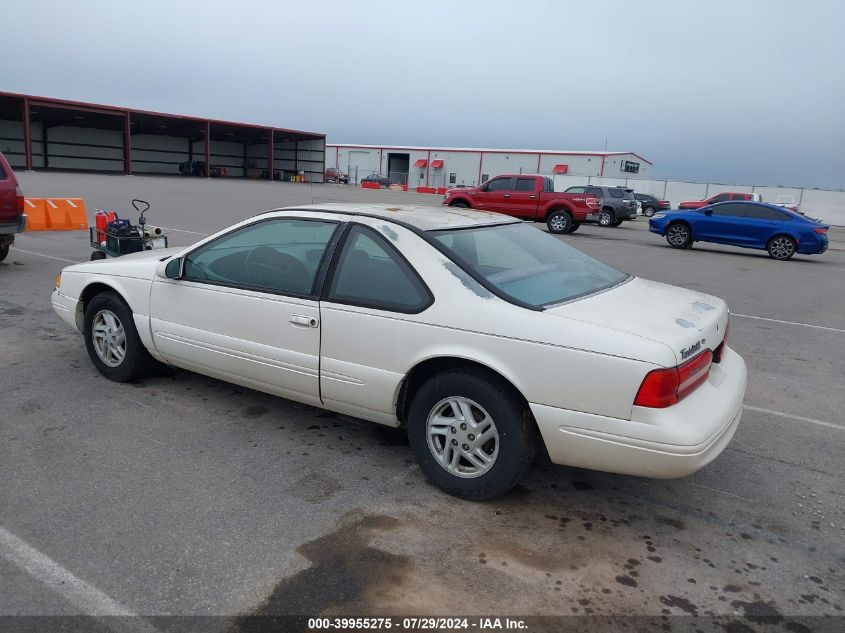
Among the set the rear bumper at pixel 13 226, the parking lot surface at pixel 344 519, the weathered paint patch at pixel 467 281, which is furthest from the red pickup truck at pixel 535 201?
the weathered paint patch at pixel 467 281

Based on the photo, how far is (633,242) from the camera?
68.2 ft

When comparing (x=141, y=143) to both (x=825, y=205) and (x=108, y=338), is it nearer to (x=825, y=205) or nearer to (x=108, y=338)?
(x=825, y=205)

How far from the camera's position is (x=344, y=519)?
3252mm

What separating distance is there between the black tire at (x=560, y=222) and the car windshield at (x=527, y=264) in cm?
1747

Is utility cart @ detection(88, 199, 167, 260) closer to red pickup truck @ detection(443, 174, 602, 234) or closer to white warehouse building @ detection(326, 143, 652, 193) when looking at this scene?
red pickup truck @ detection(443, 174, 602, 234)

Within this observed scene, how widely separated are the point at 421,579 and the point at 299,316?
1705 millimetres

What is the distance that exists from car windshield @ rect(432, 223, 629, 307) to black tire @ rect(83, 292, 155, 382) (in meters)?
2.49

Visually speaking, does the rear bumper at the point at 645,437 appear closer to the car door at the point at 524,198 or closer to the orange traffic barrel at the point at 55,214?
the orange traffic barrel at the point at 55,214

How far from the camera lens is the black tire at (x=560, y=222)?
2148 cm

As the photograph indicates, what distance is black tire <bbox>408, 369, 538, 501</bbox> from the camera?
3.25 metres

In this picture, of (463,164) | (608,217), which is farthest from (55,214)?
(463,164)

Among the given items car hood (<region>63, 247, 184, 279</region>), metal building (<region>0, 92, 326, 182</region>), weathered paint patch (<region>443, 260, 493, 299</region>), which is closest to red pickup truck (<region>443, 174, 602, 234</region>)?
car hood (<region>63, 247, 184, 279</region>)

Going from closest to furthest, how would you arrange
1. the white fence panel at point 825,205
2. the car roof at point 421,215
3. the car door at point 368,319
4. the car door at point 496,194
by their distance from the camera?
the car door at point 368,319 → the car roof at point 421,215 → the car door at point 496,194 → the white fence panel at point 825,205

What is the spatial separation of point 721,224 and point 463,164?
4502cm
